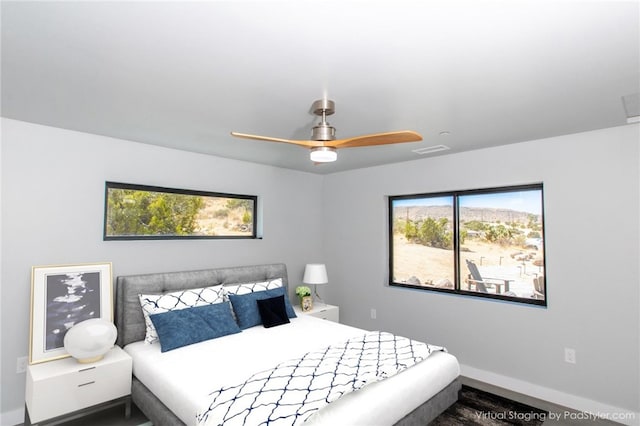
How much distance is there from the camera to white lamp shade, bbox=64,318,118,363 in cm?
255

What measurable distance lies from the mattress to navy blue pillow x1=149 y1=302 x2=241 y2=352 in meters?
0.06

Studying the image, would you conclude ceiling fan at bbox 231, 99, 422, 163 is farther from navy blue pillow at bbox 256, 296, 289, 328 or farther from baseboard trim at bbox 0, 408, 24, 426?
baseboard trim at bbox 0, 408, 24, 426

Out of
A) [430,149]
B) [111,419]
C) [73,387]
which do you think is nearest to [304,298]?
[111,419]

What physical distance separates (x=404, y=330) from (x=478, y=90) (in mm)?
3125

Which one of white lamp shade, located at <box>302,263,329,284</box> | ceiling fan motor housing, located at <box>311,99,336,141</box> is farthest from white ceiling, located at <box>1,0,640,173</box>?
white lamp shade, located at <box>302,263,329,284</box>

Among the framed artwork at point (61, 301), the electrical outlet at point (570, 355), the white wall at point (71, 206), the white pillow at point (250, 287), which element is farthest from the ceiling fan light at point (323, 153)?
the electrical outlet at point (570, 355)

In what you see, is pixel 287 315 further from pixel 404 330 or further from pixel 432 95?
pixel 432 95

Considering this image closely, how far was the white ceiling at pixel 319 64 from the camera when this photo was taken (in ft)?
4.64

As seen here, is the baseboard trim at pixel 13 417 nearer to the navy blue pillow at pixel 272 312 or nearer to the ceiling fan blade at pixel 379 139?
the navy blue pillow at pixel 272 312

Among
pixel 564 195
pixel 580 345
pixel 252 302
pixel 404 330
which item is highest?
pixel 564 195

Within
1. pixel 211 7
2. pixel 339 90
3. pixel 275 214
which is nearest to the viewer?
pixel 211 7

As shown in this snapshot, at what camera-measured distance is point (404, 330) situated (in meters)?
4.32

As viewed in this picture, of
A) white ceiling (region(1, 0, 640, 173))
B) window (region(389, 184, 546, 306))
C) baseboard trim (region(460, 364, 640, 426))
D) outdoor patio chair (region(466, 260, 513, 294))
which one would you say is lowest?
baseboard trim (region(460, 364, 640, 426))

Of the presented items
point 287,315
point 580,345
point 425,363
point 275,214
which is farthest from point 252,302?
point 580,345
